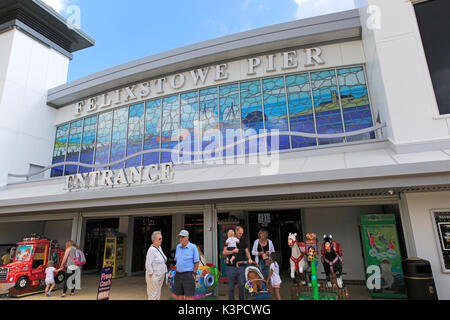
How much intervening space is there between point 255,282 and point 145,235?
900 cm

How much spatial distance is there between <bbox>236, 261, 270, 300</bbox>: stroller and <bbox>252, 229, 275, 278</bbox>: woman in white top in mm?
241

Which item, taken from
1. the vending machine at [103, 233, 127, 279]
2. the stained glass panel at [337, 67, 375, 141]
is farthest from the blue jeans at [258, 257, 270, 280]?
the vending machine at [103, 233, 127, 279]

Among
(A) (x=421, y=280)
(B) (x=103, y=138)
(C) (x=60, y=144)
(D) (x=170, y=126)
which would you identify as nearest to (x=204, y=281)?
(A) (x=421, y=280)

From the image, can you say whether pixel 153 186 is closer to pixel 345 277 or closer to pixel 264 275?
pixel 264 275

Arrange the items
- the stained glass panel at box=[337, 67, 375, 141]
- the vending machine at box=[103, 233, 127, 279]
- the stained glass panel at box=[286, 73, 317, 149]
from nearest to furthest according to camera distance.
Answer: the stained glass panel at box=[337, 67, 375, 141] < the stained glass panel at box=[286, 73, 317, 149] < the vending machine at box=[103, 233, 127, 279]

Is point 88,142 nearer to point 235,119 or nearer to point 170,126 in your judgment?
point 170,126

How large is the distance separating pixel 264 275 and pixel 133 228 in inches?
335

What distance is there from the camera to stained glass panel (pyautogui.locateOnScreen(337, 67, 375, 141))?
9.84m

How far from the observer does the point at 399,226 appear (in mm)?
8664

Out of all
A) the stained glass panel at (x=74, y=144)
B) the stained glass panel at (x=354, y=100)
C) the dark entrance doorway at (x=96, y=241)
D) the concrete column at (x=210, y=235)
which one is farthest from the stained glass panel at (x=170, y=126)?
the stained glass panel at (x=354, y=100)

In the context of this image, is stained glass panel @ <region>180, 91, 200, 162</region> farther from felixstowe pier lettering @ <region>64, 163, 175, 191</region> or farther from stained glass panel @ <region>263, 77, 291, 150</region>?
felixstowe pier lettering @ <region>64, 163, 175, 191</region>

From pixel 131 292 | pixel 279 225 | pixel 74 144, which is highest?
pixel 74 144

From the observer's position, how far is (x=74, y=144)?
14.6 meters
